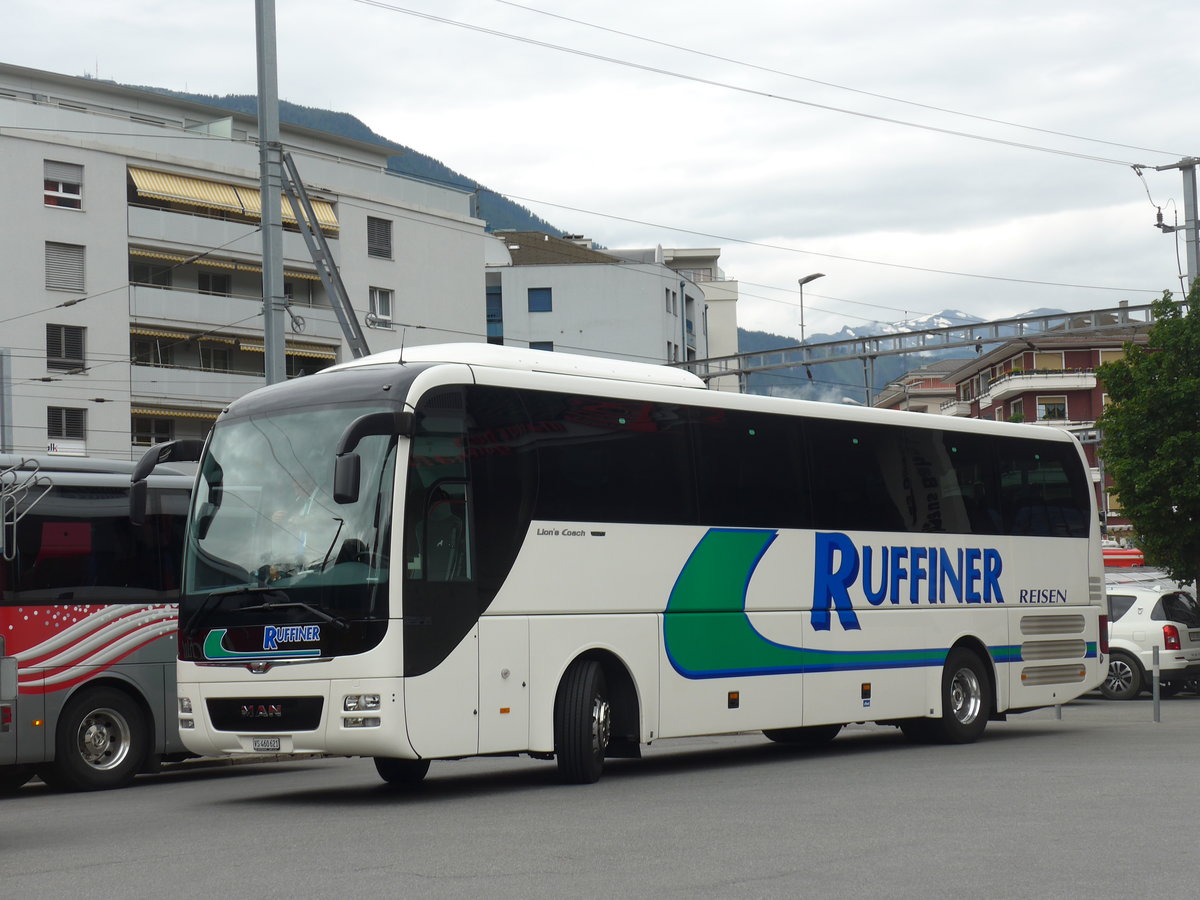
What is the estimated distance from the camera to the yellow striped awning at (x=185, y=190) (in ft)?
175

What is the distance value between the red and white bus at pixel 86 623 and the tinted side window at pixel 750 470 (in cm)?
531

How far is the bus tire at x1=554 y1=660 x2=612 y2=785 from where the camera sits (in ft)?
44.3

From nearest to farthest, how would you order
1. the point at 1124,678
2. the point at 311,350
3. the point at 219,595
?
the point at 219,595 → the point at 1124,678 → the point at 311,350

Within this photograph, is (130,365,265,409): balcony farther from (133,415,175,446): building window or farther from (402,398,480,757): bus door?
(402,398,480,757): bus door

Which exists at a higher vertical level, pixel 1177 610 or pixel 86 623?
pixel 86 623

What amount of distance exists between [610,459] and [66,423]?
4030 centimetres

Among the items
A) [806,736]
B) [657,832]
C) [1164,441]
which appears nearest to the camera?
[657,832]

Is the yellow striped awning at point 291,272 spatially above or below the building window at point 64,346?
above

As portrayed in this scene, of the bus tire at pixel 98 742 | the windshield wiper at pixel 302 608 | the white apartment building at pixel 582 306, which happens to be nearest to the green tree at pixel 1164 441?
the bus tire at pixel 98 742

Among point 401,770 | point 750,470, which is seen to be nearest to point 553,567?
point 401,770

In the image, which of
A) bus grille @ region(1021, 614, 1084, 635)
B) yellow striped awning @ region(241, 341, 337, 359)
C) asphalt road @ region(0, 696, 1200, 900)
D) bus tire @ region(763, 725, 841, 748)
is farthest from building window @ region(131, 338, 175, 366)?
bus grille @ region(1021, 614, 1084, 635)

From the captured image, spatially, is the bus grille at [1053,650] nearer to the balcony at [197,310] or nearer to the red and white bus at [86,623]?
the red and white bus at [86,623]

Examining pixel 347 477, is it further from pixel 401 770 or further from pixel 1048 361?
pixel 1048 361

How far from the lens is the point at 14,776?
52.8ft
